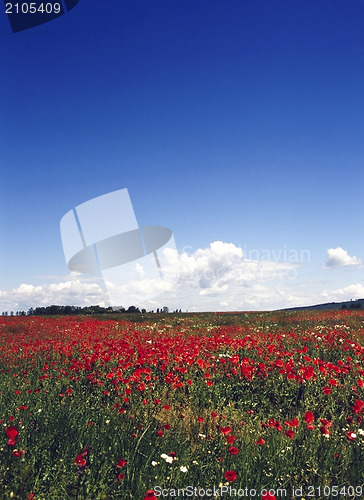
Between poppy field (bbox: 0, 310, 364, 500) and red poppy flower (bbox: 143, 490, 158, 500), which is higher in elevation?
red poppy flower (bbox: 143, 490, 158, 500)

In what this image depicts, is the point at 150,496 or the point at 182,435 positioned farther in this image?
the point at 182,435

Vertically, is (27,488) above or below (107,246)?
below

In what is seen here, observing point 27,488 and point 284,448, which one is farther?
point 284,448

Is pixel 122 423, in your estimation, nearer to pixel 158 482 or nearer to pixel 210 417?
pixel 210 417

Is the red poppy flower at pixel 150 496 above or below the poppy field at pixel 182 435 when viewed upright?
above

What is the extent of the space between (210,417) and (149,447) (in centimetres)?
129

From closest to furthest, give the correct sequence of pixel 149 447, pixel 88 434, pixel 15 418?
pixel 149 447 < pixel 88 434 < pixel 15 418

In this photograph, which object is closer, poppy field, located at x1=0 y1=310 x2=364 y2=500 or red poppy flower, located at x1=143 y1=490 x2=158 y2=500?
red poppy flower, located at x1=143 y1=490 x2=158 y2=500

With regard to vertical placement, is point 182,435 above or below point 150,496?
below

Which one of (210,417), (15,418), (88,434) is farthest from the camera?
(210,417)

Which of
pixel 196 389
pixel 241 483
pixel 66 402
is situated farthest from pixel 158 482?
pixel 196 389

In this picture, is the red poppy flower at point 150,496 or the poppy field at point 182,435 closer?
the red poppy flower at point 150,496

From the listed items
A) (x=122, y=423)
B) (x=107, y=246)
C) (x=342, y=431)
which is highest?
(x=107, y=246)

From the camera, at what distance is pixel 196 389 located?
22.2ft
